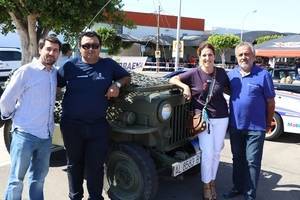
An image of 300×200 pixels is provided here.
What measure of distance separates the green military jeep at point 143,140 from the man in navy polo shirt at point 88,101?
39 cm

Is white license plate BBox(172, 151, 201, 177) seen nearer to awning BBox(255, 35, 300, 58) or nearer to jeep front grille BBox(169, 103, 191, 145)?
jeep front grille BBox(169, 103, 191, 145)

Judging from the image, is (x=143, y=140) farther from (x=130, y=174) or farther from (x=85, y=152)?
(x=85, y=152)

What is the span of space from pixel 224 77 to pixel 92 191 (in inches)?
72.7

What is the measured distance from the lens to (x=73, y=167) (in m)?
4.16

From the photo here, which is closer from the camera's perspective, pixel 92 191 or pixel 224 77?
pixel 92 191

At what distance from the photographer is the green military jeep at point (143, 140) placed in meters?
4.32

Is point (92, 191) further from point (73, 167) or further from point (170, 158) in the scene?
point (170, 158)

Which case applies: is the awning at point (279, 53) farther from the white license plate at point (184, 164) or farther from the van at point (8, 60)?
the van at point (8, 60)

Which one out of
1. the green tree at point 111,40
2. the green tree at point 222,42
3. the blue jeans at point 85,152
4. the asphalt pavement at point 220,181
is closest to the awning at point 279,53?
the asphalt pavement at point 220,181

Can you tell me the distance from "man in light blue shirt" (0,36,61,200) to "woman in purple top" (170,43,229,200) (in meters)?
1.46

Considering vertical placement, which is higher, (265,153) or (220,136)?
(220,136)

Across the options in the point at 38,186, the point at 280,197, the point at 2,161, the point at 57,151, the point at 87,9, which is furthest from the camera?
the point at 87,9

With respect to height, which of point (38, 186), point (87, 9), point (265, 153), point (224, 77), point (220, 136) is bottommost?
point (265, 153)

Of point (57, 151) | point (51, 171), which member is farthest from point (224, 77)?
point (57, 151)
